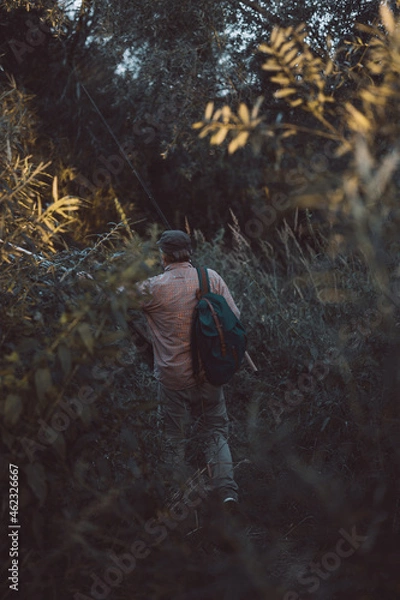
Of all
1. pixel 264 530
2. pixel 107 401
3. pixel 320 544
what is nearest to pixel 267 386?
pixel 264 530

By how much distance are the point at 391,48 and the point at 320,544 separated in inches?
90.9

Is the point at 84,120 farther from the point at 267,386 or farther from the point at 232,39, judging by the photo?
the point at 267,386

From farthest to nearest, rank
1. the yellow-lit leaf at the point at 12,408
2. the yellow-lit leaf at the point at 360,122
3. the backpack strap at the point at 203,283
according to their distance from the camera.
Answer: the backpack strap at the point at 203,283
the yellow-lit leaf at the point at 12,408
the yellow-lit leaf at the point at 360,122

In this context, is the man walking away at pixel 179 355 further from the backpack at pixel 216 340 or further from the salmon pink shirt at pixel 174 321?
the backpack at pixel 216 340

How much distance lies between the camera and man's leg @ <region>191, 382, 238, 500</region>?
4406 millimetres

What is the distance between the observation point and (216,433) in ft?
15.3

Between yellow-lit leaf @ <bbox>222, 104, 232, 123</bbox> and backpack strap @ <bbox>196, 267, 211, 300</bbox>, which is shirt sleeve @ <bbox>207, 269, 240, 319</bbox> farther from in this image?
yellow-lit leaf @ <bbox>222, 104, 232, 123</bbox>

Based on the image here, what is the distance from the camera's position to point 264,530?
398 centimetres


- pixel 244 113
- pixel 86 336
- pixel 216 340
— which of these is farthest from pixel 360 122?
pixel 216 340

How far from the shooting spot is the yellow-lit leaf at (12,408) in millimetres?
2434

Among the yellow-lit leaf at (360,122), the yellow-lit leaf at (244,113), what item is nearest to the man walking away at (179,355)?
the yellow-lit leaf at (244,113)

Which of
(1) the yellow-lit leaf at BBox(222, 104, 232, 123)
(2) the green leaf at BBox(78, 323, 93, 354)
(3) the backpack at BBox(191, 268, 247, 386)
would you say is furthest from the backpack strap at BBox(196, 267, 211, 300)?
(1) the yellow-lit leaf at BBox(222, 104, 232, 123)

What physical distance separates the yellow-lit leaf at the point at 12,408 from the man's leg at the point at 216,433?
2.16 metres

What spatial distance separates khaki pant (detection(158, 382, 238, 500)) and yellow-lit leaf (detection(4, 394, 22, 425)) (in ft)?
6.58
